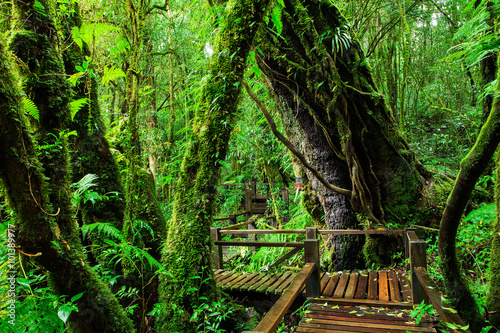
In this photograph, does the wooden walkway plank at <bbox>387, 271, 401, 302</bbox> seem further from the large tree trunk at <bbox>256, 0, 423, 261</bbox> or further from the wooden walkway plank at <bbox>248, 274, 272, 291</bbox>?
the wooden walkway plank at <bbox>248, 274, 272, 291</bbox>

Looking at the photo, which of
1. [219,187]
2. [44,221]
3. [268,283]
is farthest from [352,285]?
[44,221]

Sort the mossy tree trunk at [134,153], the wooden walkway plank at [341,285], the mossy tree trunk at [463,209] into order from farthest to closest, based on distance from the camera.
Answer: the wooden walkway plank at [341,285], the mossy tree trunk at [134,153], the mossy tree trunk at [463,209]

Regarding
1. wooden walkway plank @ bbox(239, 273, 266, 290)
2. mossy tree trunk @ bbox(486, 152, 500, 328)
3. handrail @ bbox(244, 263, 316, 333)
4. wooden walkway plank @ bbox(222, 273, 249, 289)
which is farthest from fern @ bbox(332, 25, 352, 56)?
wooden walkway plank @ bbox(222, 273, 249, 289)

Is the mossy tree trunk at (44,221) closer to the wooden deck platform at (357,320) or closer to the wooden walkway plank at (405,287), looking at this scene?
the wooden deck platform at (357,320)

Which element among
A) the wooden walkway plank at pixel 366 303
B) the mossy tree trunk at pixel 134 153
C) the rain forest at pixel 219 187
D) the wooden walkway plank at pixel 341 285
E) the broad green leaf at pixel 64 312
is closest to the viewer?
the broad green leaf at pixel 64 312

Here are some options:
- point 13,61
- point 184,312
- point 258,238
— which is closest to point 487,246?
point 184,312

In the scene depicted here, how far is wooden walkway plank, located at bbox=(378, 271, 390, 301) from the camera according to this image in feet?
12.0

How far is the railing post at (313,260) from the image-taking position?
3.65 metres

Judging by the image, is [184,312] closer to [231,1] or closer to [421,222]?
[231,1]

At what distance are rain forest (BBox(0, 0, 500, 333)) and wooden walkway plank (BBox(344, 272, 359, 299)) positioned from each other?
0.27 ft

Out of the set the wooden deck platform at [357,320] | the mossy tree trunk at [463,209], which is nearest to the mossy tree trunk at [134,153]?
the wooden deck platform at [357,320]

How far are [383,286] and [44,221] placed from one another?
4054 millimetres

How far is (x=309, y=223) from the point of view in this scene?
7.34 m

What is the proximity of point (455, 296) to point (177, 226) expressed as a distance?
2495mm
